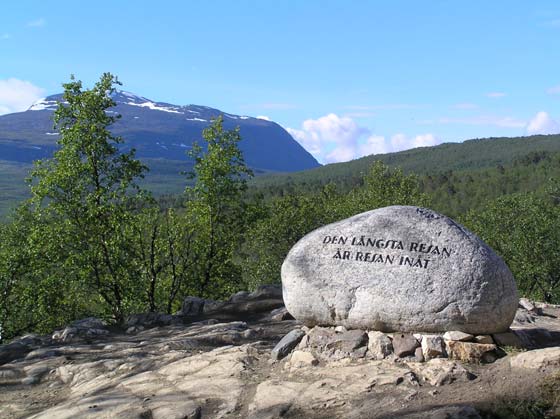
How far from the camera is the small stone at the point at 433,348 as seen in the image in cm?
1056

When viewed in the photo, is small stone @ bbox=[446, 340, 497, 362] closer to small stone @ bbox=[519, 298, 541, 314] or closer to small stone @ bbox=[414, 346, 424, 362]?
small stone @ bbox=[414, 346, 424, 362]

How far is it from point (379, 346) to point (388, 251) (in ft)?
6.12

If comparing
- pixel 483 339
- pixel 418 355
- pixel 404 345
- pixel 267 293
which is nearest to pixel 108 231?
pixel 267 293

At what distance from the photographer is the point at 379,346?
36.0 feet

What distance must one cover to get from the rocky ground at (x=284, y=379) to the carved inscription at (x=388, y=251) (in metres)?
1.46

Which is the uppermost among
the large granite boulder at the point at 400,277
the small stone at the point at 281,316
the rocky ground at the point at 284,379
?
the large granite boulder at the point at 400,277

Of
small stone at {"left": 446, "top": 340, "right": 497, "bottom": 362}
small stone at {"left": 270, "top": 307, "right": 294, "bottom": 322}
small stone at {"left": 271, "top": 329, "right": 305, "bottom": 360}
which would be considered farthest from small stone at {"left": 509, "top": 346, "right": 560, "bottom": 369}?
small stone at {"left": 270, "top": 307, "right": 294, "bottom": 322}

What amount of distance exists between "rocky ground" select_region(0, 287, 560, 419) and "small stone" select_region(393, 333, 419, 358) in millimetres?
41

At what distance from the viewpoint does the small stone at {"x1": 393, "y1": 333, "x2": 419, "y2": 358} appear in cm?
1075

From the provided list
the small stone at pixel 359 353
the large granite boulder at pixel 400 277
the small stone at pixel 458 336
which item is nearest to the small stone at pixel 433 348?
the small stone at pixel 458 336

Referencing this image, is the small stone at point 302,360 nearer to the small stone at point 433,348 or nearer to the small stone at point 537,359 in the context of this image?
the small stone at point 433,348

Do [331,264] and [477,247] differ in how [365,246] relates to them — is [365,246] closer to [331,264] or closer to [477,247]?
[331,264]

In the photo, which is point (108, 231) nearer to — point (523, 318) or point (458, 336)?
point (523, 318)

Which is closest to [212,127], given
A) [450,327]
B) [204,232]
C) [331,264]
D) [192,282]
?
[204,232]
